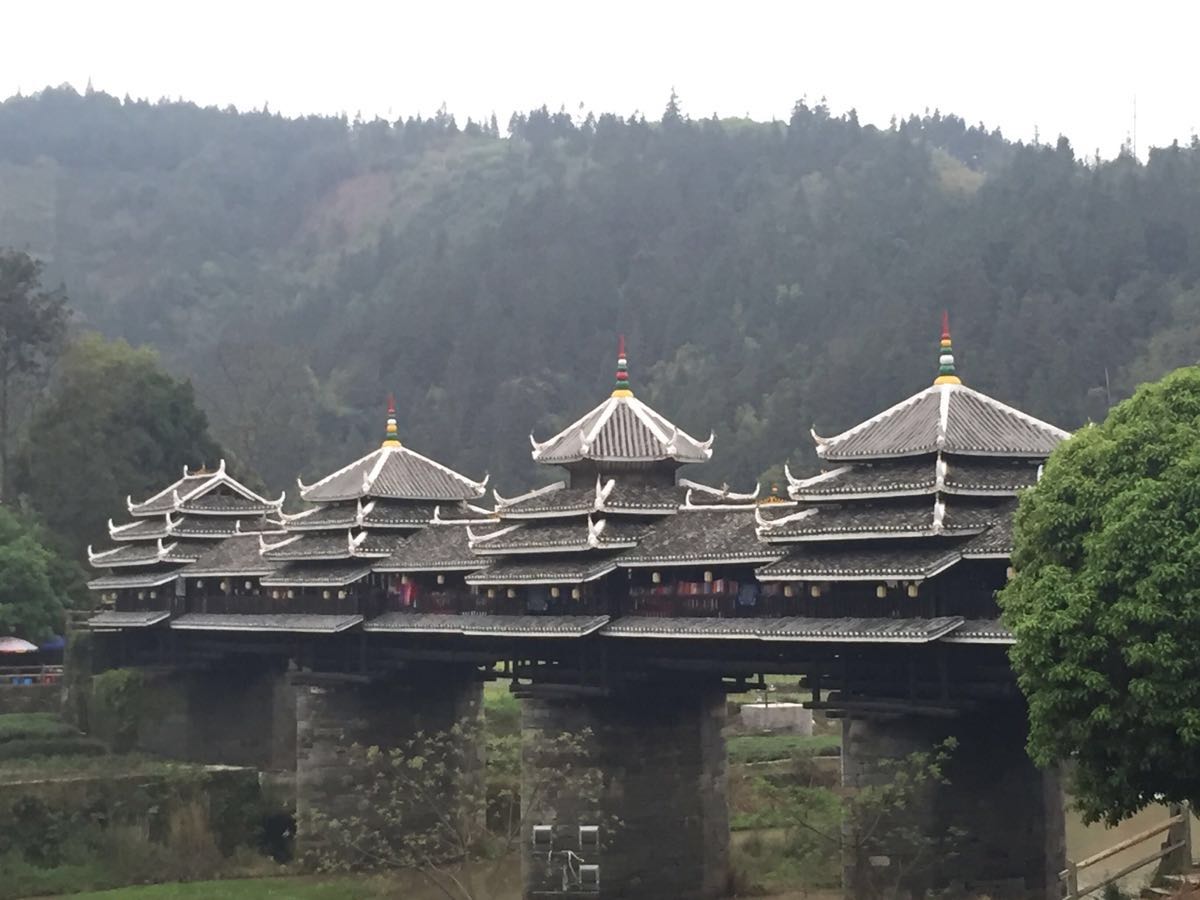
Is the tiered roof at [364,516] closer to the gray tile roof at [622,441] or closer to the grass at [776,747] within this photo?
the gray tile roof at [622,441]

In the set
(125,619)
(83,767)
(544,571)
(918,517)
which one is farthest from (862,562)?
(125,619)

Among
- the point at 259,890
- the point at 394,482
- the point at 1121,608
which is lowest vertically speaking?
the point at 259,890

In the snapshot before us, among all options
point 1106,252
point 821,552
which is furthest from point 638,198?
point 821,552

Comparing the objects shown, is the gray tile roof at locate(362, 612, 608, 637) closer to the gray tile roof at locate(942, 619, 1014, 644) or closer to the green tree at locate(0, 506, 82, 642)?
the gray tile roof at locate(942, 619, 1014, 644)

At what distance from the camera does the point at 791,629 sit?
3372cm

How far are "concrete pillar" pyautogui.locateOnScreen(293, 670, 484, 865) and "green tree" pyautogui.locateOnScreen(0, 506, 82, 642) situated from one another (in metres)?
17.8

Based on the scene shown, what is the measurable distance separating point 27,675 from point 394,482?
1993 cm

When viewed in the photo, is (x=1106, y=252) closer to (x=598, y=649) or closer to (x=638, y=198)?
(x=638, y=198)

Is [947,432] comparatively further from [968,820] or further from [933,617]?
[968,820]

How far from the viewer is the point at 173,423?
75.1 metres

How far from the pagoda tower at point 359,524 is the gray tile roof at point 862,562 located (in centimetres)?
1469

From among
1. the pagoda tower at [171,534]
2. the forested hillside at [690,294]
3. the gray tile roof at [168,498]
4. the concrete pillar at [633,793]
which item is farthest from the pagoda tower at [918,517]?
the forested hillside at [690,294]

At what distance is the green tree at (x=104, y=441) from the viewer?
72.4 m

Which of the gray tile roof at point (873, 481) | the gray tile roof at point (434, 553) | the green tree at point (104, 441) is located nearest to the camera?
the gray tile roof at point (873, 481)
